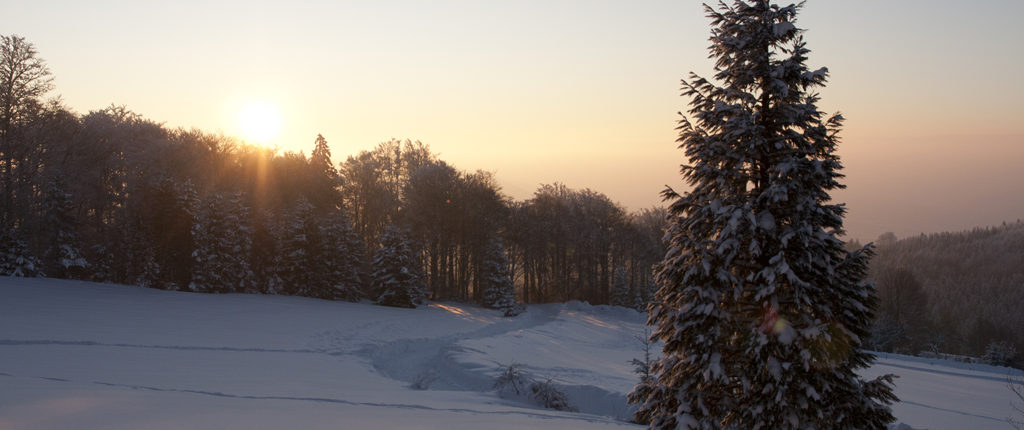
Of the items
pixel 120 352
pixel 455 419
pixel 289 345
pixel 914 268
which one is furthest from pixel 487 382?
pixel 914 268

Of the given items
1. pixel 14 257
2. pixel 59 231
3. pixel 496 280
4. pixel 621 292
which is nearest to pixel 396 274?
pixel 496 280

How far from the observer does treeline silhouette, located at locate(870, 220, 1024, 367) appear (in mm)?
51250

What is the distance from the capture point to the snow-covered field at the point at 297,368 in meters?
8.92

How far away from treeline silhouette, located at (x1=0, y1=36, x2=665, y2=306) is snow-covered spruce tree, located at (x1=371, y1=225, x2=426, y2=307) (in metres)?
1.84

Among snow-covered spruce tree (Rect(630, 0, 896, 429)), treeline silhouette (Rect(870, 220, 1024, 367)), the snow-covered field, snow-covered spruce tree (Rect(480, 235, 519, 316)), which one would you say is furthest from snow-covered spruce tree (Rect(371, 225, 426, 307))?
treeline silhouette (Rect(870, 220, 1024, 367))

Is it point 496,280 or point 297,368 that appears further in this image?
point 496,280

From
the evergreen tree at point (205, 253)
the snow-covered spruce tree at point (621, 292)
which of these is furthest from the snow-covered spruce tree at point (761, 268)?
the snow-covered spruce tree at point (621, 292)

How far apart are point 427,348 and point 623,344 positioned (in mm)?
12558

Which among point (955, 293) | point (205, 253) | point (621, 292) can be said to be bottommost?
point (621, 292)

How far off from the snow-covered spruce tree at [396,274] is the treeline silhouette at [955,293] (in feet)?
114

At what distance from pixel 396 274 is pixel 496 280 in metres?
9.59

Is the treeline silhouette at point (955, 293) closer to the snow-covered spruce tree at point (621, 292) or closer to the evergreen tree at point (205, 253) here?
the snow-covered spruce tree at point (621, 292)

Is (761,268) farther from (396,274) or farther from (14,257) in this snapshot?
(14,257)

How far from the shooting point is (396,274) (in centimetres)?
3759
